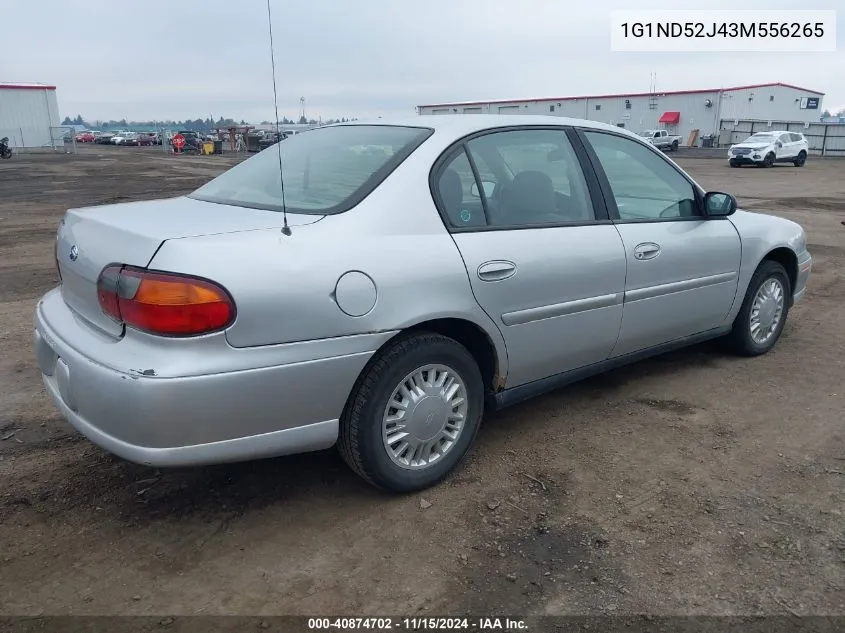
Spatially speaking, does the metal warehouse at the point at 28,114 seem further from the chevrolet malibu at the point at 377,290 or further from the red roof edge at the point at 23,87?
the chevrolet malibu at the point at 377,290

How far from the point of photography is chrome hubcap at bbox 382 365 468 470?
293 centimetres

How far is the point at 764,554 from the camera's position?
2.65 metres

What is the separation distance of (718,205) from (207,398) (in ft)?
10.5

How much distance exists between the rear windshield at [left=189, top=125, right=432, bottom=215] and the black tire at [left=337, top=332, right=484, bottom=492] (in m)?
0.64

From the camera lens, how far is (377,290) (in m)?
2.71

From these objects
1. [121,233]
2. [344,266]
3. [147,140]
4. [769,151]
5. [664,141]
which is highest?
[147,140]

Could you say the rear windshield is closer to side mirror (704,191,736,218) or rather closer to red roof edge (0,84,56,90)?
side mirror (704,191,736,218)

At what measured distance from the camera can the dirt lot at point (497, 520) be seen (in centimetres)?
242

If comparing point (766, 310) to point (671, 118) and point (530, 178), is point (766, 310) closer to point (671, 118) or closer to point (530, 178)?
point (530, 178)

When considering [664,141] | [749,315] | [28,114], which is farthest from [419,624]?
[28,114]

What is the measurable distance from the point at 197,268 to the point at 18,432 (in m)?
2.01

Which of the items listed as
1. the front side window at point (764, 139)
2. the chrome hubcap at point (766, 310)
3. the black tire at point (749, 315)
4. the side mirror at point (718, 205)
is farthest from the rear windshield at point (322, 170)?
the front side window at point (764, 139)

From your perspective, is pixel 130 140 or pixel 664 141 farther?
pixel 130 140

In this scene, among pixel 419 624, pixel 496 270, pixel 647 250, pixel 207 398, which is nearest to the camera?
pixel 419 624
